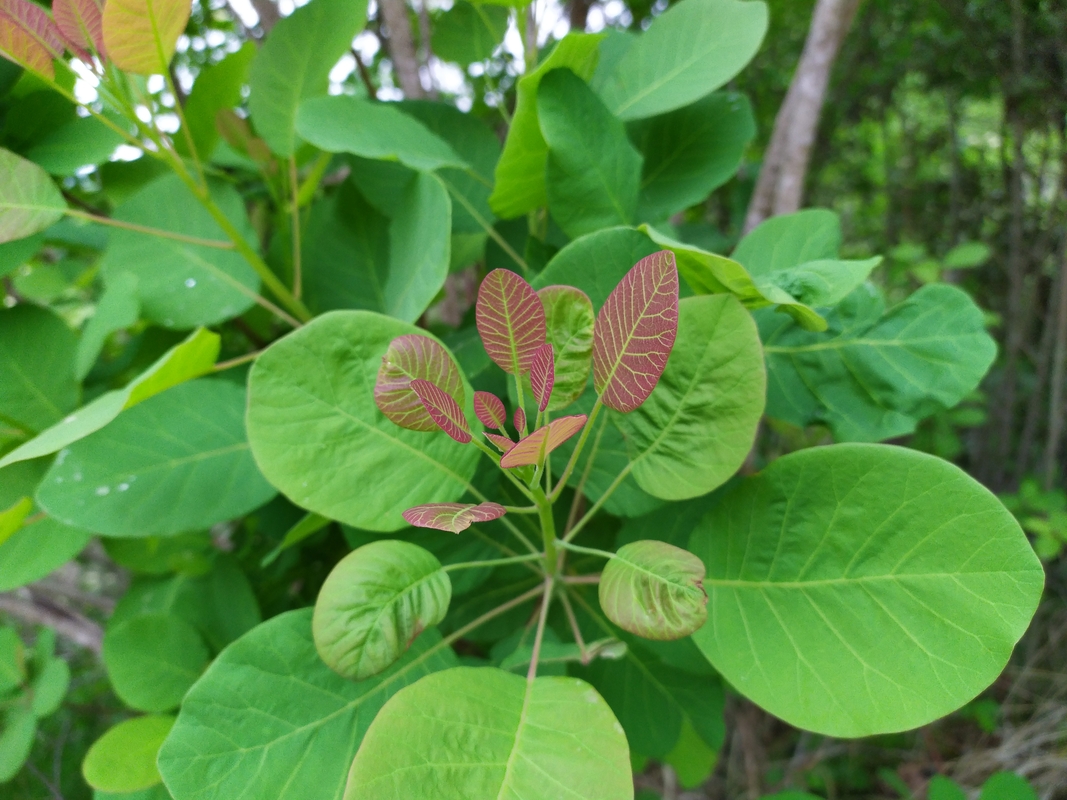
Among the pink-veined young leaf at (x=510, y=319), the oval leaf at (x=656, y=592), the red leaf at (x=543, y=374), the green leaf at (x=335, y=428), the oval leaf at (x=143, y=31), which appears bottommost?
the oval leaf at (x=656, y=592)

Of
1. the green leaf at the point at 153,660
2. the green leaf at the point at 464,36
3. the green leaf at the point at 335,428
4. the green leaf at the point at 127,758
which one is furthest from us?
the green leaf at the point at 464,36

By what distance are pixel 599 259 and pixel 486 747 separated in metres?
0.36

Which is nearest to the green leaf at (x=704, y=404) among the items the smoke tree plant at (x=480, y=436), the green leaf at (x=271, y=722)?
the smoke tree plant at (x=480, y=436)

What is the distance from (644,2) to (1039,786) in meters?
1.84

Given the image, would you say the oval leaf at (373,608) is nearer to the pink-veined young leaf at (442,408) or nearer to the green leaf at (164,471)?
the pink-veined young leaf at (442,408)

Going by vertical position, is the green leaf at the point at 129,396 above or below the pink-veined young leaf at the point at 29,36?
below

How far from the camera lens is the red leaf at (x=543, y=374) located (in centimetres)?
39

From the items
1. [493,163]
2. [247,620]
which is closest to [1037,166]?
[493,163]

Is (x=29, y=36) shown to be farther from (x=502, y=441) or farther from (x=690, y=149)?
(x=690, y=149)

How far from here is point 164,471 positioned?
2.13 feet

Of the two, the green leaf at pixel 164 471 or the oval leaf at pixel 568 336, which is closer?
the oval leaf at pixel 568 336

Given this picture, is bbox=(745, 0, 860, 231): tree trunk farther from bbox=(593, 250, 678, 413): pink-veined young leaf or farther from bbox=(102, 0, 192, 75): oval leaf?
bbox=(102, 0, 192, 75): oval leaf

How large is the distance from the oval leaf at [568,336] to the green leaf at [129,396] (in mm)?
297

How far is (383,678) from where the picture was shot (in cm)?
52
